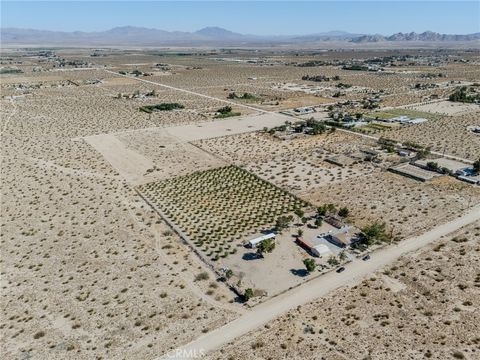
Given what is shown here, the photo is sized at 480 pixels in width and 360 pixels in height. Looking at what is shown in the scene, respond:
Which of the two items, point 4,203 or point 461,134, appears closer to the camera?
point 4,203

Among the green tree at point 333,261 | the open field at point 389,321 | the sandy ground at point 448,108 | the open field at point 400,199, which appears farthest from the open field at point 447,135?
the green tree at point 333,261

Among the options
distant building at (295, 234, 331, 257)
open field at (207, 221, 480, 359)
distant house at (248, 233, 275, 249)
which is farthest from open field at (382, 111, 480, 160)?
distant house at (248, 233, 275, 249)

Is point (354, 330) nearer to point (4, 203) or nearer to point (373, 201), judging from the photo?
point (373, 201)

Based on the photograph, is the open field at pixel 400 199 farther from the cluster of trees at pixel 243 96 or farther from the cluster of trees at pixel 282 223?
the cluster of trees at pixel 243 96

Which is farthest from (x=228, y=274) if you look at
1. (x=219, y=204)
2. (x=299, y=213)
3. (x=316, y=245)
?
(x=219, y=204)

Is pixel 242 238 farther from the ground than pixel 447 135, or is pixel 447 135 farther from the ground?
pixel 447 135

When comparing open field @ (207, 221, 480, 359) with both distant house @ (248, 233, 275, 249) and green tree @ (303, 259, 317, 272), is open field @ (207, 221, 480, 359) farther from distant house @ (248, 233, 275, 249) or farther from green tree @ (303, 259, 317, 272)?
distant house @ (248, 233, 275, 249)

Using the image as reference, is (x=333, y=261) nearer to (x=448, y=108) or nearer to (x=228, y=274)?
(x=228, y=274)

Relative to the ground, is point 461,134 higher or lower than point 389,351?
higher

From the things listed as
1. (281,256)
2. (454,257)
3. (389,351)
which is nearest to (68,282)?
(281,256)
